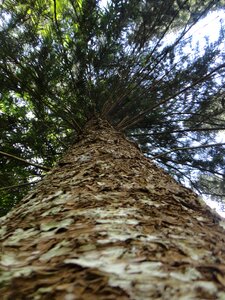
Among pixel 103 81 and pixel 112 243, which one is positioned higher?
pixel 103 81

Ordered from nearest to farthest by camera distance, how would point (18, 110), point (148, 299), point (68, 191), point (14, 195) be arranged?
point (148, 299) → point (68, 191) → point (14, 195) → point (18, 110)

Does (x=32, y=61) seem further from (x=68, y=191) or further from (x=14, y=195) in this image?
(x=68, y=191)

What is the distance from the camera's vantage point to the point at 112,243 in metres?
1.01

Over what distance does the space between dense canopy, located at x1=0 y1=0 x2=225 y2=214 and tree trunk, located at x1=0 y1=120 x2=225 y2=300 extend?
10.1 ft

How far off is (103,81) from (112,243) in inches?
210

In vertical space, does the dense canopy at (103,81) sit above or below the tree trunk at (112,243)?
above

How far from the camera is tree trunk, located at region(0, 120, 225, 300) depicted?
2.61 feet

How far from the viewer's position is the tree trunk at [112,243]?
80 centimetres

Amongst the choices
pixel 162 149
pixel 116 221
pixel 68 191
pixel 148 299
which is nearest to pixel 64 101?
pixel 162 149

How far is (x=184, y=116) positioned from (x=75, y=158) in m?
4.46

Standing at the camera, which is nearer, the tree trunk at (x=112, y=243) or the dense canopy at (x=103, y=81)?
the tree trunk at (x=112, y=243)

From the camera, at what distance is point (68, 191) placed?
1.62m

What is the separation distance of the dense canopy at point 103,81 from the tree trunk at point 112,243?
10.1 ft

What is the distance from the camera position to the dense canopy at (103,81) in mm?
4957
